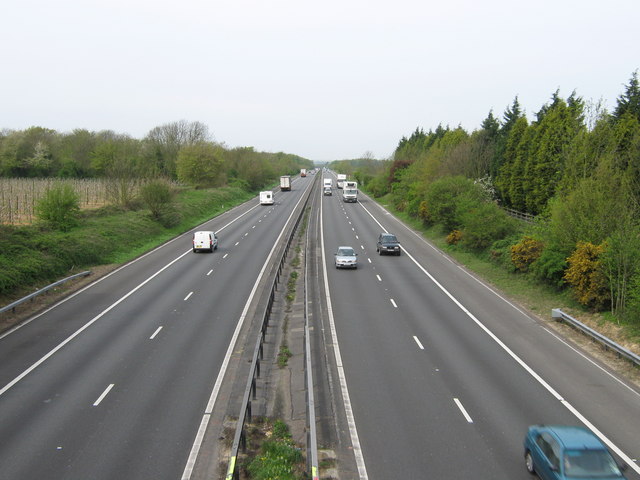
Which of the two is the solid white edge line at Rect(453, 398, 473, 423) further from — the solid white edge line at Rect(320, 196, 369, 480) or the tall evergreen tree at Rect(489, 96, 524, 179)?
the tall evergreen tree at Rect(489, 96, 524, 179)

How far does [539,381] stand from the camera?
16.1m

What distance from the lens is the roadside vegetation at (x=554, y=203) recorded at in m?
22.6

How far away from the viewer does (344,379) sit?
52.1 ft

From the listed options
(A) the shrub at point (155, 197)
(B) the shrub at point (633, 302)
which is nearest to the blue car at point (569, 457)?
(B) the shrub at point (633, 302)

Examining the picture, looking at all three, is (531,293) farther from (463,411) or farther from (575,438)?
(575,438)

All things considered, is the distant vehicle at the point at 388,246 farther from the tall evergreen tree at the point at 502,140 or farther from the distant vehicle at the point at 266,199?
the distant vehicle at the point at 266,199

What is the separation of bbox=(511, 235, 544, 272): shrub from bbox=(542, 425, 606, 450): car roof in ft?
65.8

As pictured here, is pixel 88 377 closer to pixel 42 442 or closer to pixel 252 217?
pixel 42 442

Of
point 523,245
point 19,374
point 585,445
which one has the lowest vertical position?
point 19,374

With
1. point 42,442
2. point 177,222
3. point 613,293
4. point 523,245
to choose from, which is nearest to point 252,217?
point 177,222

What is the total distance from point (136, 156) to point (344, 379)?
9129 cm

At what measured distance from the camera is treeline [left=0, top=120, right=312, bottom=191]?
88.5 m

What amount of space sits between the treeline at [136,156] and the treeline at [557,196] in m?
39.2

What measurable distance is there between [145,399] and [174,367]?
7.89 ft
